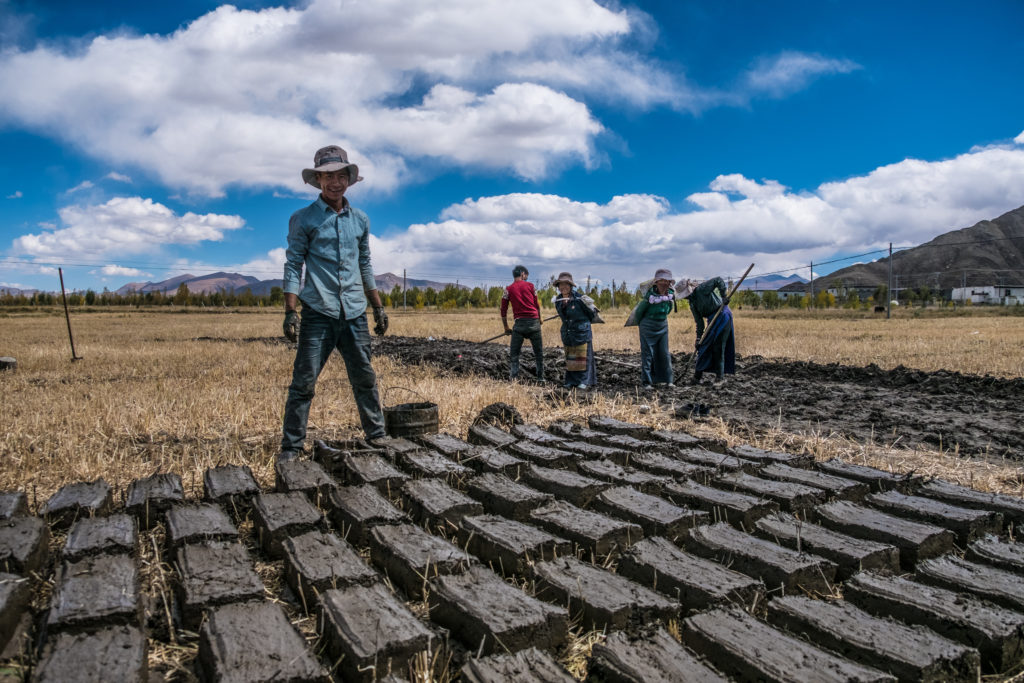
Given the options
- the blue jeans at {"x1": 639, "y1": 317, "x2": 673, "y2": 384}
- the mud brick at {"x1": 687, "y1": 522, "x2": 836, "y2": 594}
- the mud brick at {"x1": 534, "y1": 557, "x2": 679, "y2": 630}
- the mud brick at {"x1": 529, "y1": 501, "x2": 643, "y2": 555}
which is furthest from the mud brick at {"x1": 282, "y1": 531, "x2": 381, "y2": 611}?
the blue jeans at {"x1": 639, "y1": 317, "x2": 673, "y2": 384}

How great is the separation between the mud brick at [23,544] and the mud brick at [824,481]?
12.1 feet

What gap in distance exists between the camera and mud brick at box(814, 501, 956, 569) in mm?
2979

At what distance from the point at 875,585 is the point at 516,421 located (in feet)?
11.2

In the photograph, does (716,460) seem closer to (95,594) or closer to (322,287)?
(322,287)

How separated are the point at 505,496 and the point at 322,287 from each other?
2200mm

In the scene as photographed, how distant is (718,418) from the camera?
21.0ft

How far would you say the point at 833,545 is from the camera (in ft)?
9.73

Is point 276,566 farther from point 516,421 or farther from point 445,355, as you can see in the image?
point 445,355

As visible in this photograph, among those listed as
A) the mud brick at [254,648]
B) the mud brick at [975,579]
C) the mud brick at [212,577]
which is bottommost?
the mud brick at [975,579]

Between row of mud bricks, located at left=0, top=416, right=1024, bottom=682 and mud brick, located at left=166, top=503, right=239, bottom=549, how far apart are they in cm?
1

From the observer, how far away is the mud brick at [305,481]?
3.78 m

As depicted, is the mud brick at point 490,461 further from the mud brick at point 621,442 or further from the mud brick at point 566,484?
the mud brick at point 621,442

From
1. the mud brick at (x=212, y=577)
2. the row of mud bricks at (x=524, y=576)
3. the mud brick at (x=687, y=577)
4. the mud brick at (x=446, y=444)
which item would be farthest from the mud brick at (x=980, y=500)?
the mud brick at (x=212, y=577)

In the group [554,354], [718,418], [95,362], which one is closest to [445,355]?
[554,354]
